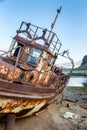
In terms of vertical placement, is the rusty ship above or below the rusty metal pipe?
above

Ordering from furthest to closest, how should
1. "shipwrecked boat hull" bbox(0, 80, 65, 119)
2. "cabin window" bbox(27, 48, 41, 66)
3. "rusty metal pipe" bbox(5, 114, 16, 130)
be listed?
"cabin window" bbox(27, 48, 41, 66)
"rusty metal pipe" bbox(5, 114, 16, 130)
"shipwrecked boat hull" bbox(0, 80, 65, 119)

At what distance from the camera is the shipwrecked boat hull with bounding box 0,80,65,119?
27.0 ft

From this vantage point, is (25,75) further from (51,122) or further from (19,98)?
(51,122)

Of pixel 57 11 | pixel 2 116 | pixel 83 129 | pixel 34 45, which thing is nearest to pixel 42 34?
pixel 34 45

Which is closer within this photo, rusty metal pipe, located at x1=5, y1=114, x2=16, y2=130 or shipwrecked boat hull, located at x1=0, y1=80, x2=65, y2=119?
shipwrecked boat hull, located at x1=0, y1=80, x2=65, y2=119

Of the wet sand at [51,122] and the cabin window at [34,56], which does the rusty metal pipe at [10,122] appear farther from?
the cabin window at [34,56]

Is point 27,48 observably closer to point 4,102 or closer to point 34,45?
point 34,45

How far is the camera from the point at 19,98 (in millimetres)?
8852

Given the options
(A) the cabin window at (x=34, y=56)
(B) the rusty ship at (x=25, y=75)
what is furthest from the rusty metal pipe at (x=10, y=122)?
(A) the cabin window at (x=34, y=56)

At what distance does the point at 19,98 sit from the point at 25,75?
1.27m

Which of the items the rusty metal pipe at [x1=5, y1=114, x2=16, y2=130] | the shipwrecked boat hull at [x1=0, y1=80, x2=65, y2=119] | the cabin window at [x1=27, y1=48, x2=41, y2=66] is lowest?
the rusty metal pipe at [x1=5, y1=114, x2=16, y2=130]

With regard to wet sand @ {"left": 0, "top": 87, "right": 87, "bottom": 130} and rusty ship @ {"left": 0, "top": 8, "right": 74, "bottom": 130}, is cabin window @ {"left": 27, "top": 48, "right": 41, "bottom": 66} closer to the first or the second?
rusty ship @ {"left": 0, "top": 8, "right": 74, "bottom": 130}

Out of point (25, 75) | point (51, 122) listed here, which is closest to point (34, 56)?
point (25, 75)

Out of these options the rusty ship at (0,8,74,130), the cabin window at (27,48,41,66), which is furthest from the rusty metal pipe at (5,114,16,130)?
the cabin window at (27,48,41,66)
